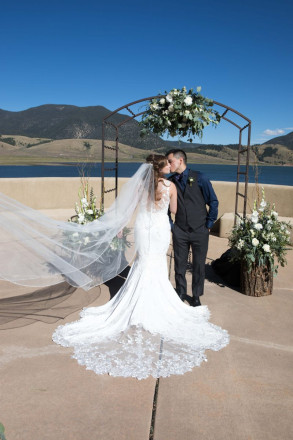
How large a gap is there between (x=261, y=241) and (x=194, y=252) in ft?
3.02

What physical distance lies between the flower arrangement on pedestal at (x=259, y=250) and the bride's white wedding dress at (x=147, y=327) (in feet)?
2.92

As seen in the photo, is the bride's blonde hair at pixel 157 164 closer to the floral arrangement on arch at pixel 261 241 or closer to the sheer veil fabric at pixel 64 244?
the sheer veil fabric at pixel 64 244

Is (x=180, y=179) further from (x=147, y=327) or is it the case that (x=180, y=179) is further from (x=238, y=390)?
(x=238, y=390)

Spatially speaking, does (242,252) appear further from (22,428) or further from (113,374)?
(22,428)

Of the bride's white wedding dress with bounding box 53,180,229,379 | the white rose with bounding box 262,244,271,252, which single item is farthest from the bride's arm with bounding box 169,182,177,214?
the white rose with bounding box 262,244,271,252

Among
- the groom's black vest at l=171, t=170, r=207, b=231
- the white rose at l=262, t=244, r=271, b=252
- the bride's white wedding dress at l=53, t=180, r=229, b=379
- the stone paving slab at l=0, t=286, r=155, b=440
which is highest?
the groom's black vest at l=171, t=170, r=207, b=231

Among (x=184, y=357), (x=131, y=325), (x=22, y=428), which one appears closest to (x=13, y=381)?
(x=22, y=428)

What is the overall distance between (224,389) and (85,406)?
999 mm

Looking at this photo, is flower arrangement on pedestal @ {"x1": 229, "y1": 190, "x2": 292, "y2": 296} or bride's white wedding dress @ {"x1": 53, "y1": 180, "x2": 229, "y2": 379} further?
flower arrangement on pedestal @ {"x1": 229, "y1": 190, "x2": 292, "y2": 296}

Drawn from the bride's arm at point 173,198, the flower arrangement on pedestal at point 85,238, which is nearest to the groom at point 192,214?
the bride's arm at point 173,198

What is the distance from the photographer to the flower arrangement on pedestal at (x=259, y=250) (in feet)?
15.0

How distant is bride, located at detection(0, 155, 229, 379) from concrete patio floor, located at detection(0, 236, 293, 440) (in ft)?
0.56

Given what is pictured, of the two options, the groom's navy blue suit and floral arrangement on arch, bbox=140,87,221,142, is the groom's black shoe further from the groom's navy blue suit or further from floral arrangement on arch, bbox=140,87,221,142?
floral arrangement on arch, bbox=140,87,221,142

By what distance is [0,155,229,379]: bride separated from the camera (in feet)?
10.6
